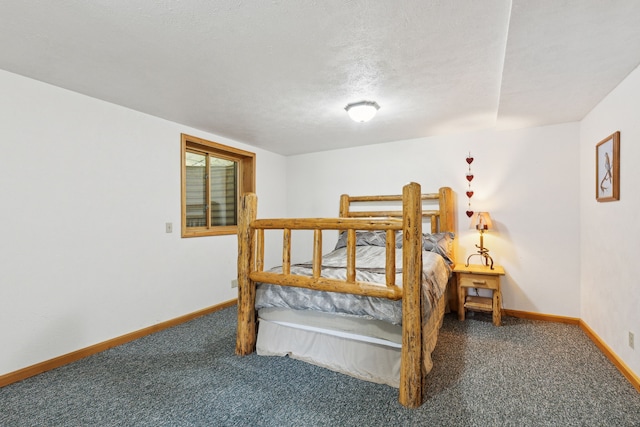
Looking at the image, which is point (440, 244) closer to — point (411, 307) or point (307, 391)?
point (411, 307)

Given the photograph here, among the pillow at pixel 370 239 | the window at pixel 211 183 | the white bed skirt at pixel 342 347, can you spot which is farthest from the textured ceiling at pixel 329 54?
the white bed skirt at pixel 342 347

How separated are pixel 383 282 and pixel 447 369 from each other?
2.73ft

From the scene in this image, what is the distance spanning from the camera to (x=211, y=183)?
3.80 metres

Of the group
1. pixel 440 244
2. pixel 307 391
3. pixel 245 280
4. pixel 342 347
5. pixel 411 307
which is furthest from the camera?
pixel 440 244

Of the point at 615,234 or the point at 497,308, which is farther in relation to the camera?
the point at 497,308

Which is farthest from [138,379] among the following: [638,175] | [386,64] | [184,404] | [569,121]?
[569,121]

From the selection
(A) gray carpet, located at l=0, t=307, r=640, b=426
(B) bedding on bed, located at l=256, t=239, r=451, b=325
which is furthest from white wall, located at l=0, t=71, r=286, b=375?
(B) bedding on bed, located at l=256, t=239, r=451, b=325

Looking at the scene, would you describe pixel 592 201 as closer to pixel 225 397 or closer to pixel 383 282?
pixel 383 282

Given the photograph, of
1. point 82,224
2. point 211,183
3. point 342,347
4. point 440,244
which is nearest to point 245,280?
point 342,347

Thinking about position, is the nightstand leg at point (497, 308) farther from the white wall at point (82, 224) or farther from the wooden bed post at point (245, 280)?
the white wall at point (82, 224)

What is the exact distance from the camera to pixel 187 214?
11.5 ft

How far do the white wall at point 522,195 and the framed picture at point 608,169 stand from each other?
0.55 m

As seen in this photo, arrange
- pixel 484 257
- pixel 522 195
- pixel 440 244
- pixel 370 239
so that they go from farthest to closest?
pixel 370 239, pixel 484 257, pixel 522 195, pixel 440 244

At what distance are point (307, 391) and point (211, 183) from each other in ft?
9.05
